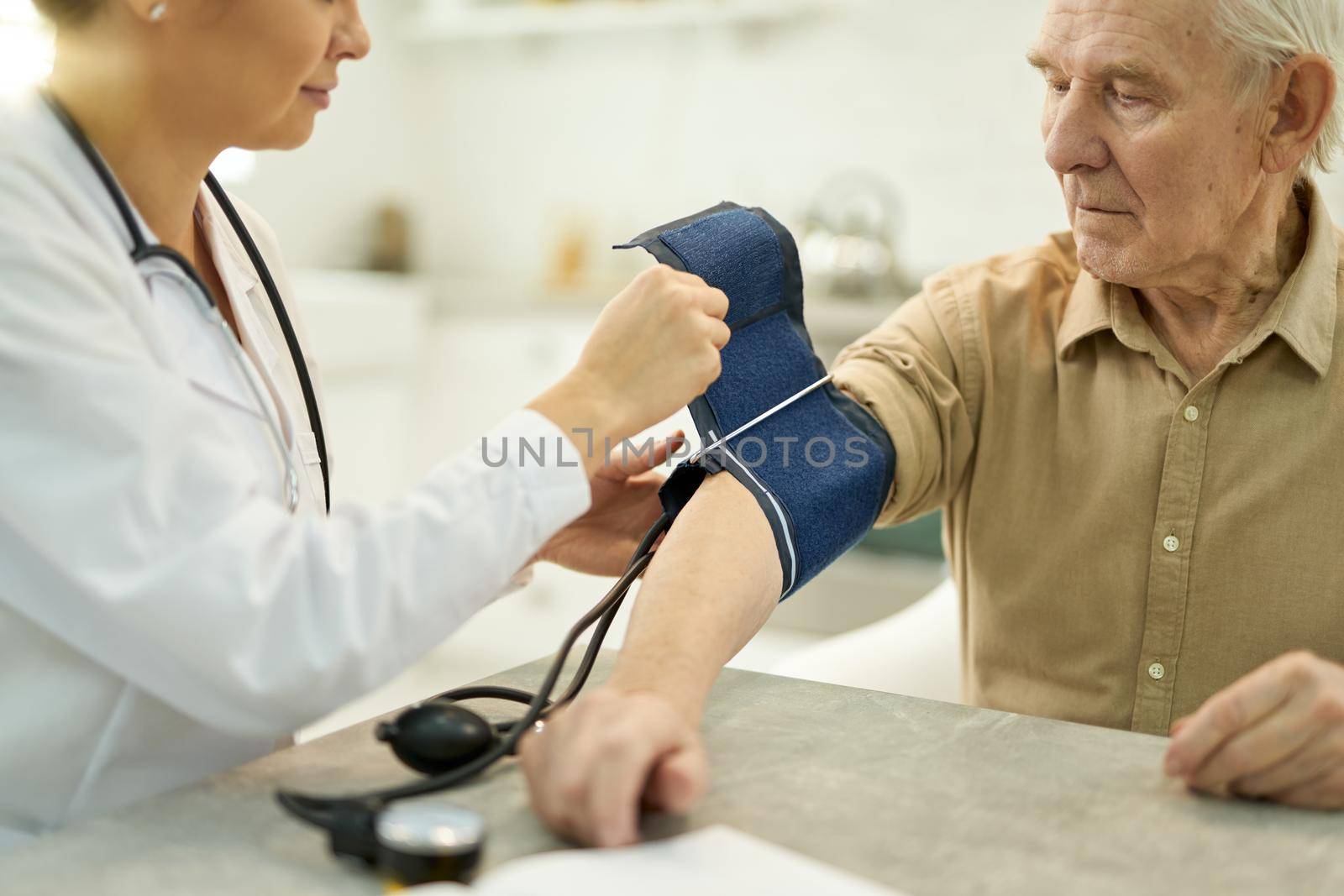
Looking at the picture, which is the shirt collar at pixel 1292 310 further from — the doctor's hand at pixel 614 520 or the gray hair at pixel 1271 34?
the doctor's hand at pixel 614 520

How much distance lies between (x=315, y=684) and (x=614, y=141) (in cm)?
334

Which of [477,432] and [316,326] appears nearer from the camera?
[316,326]

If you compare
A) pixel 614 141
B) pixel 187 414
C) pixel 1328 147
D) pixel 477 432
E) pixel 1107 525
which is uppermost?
pixel 614 141

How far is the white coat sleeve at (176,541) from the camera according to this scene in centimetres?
71

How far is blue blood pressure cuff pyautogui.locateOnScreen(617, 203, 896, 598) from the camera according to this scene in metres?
1.13

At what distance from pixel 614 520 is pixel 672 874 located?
2.22 feet

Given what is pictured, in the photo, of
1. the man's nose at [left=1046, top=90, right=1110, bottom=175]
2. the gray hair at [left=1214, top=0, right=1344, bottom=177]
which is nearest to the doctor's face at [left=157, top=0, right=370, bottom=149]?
the man's nose at [left=1046, top=90, right=1110, bottom=175]

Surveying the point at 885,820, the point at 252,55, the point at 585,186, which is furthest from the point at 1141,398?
the point at 585,186

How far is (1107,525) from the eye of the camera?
1296 millimetres

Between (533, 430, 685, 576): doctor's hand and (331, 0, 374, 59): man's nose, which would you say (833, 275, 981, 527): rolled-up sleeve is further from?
(331, 0, 374, 59): man's nose

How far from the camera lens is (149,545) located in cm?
71

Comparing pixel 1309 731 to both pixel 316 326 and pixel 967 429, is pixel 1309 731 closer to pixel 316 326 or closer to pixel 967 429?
pixel 967 429

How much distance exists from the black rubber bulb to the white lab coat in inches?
1.3

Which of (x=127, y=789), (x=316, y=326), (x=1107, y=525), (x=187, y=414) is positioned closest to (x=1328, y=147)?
(x=1107, y=525)
